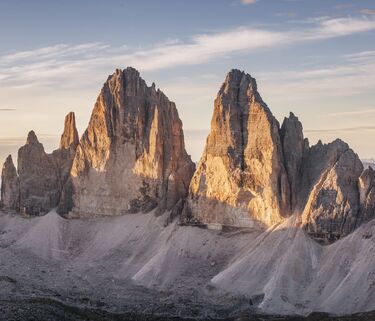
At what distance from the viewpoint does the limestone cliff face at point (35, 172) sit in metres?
197

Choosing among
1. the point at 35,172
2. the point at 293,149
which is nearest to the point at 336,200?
the point at 293,149

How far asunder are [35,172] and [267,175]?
A: 2756 inches

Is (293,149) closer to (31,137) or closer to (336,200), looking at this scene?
(336,200)

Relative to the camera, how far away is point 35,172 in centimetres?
19812

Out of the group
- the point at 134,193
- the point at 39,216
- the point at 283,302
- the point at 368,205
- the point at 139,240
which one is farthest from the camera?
the point at 39,216

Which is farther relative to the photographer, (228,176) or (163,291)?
(228,176)

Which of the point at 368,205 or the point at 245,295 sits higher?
the point at 368,205

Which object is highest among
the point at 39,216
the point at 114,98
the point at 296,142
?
the point at 114,98

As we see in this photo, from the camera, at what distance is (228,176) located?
156m

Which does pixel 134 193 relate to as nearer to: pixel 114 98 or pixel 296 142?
pixel 114 98

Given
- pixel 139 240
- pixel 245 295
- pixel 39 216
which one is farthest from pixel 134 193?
pixel 245 295

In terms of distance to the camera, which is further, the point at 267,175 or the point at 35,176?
the point at 35,176

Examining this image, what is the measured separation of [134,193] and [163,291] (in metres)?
41.1

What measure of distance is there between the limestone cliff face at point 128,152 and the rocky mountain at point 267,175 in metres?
13.8
